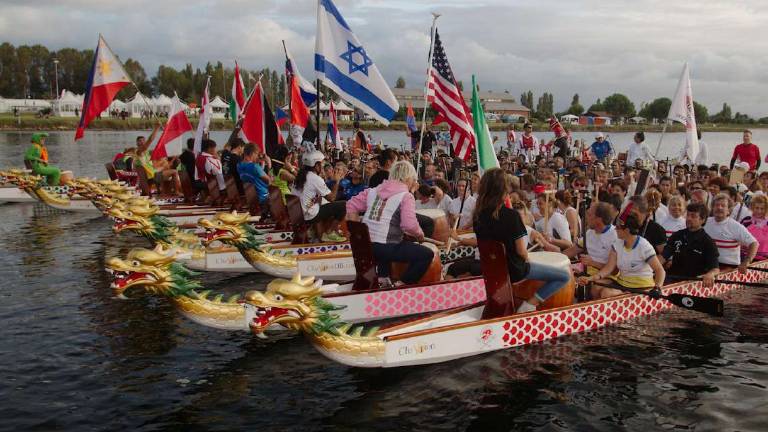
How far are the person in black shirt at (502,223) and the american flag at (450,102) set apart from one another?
504cm

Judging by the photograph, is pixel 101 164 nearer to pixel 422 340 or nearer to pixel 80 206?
pixel 80 206

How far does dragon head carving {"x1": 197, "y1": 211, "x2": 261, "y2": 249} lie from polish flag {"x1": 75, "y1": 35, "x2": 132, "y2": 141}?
32.1 ft

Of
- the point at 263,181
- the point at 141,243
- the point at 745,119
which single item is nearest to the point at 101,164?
the point at 141,243

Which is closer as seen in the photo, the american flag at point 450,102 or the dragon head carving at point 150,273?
the dragon head carving at point 150,273

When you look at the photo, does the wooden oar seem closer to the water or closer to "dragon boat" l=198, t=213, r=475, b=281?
the water

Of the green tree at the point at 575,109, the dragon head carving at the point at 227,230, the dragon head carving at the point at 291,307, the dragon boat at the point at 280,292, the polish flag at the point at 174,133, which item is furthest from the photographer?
the green tree at the point at 575,109

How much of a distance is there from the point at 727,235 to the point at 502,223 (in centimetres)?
519

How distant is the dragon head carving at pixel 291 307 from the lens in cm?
692

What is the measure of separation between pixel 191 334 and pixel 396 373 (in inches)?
131

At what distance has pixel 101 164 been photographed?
4244 centimetres

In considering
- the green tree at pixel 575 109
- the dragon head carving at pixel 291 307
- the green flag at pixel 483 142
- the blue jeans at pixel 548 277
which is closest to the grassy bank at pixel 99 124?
the green tree at pixel 575 109

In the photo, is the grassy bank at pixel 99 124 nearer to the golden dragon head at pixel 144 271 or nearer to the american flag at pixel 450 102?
the american flag at pixel 450 102

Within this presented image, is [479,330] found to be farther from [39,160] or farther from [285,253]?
[39,160]

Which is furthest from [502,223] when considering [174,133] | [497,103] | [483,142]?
[497,103]
